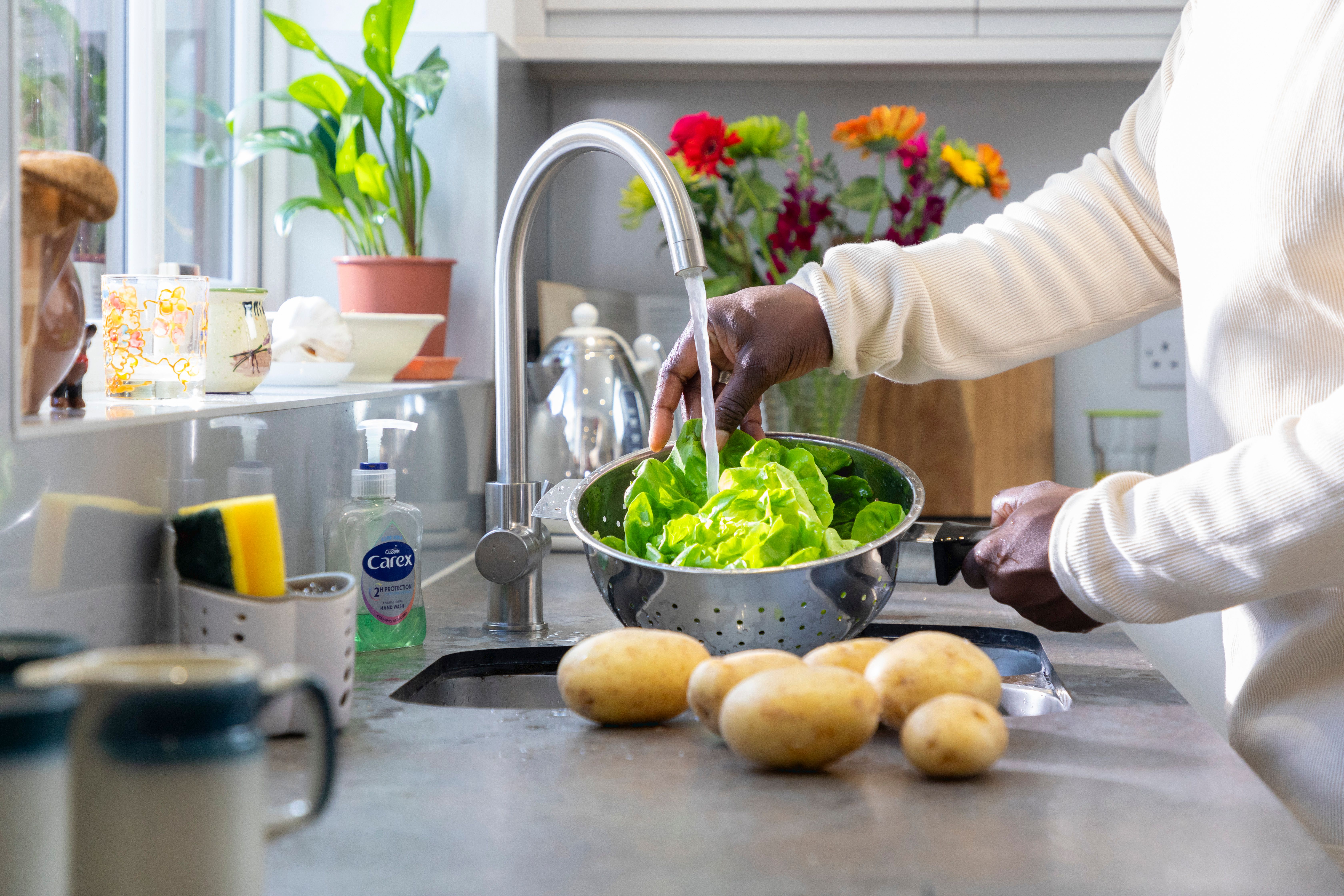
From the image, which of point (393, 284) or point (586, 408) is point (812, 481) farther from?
point (393, 284)

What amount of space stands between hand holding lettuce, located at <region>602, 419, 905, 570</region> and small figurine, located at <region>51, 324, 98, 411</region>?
15.8 inches

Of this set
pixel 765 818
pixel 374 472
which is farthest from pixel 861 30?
pixel 765 818

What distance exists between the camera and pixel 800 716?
62 centimetres

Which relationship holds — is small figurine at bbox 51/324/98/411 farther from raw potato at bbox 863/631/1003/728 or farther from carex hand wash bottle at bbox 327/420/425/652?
raw potato at bbox 863/631/1003/728

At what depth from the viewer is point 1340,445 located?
753 mm

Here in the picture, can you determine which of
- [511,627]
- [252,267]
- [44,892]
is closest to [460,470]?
[252,267]

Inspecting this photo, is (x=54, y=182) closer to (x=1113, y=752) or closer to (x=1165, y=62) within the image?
(x=1113, y=752)

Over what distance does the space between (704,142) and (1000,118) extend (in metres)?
0.68

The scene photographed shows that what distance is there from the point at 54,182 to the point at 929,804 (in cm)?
57

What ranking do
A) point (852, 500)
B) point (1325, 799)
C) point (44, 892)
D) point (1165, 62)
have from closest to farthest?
1. point (44, 892)
2. point (1325, 799)
3. point (852, 500)
4. point (1165, 62)

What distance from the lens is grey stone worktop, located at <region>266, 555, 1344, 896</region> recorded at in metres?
0.51

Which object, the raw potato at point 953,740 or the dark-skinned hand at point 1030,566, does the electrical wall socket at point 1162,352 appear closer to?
the dark-skinned hand at point 1030,566

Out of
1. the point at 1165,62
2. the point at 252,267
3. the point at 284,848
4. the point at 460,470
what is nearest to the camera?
the point at 284,848

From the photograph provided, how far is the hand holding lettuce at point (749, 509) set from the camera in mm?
873
